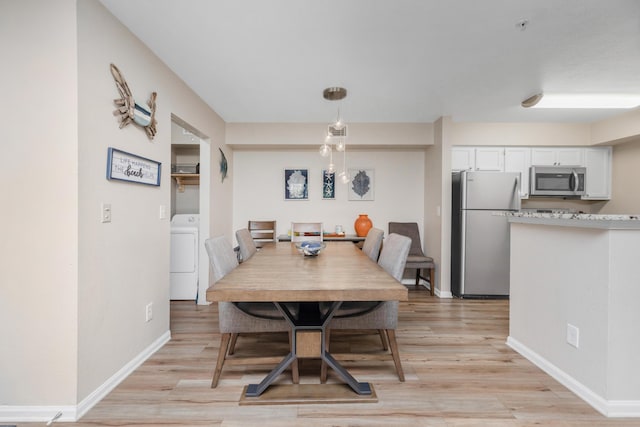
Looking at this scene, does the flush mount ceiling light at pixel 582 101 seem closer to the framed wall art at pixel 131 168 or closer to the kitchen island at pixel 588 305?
the kitchen island at pixel 588 305

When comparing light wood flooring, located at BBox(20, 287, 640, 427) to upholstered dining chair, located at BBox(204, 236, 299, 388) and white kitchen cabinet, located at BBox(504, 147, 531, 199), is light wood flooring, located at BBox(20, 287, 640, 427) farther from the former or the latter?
white kitchen cabinet, located at BBox(504, 147, 531, 199)

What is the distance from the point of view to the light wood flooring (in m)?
1.53

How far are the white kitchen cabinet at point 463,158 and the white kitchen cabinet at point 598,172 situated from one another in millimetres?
1590

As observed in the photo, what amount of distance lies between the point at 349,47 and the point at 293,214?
2682 mm

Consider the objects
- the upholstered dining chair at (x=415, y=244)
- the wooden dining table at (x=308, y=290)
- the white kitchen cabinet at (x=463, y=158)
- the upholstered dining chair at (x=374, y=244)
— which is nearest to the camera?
the wooden dining table at (x=308, y=290)

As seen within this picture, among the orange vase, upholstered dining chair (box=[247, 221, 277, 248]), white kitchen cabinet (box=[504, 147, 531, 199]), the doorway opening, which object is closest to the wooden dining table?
the doorway opening

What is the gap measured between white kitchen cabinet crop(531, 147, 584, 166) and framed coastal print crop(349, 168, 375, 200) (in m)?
2.26

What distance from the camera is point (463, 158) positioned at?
4023mm

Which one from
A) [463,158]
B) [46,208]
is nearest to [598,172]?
[463,158]

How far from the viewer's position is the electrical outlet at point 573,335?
177cm

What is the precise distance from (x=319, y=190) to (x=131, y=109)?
111 inches

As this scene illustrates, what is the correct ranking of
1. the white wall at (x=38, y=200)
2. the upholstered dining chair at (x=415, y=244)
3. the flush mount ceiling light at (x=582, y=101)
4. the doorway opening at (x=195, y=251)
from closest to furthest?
the white wall at (x=38, y=200) < the flush mount ceiling light at (x=582, y=101) < the doorway opening at (x=195, y=251) < the upholstered dining chair at (x=415, y=244)

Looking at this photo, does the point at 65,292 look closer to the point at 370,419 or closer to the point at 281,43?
the point at 370,419

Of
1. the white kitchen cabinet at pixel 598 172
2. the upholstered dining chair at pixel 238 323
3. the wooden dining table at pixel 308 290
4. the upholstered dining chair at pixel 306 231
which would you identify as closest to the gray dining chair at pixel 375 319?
the wooden dining table at pixel 308 290
